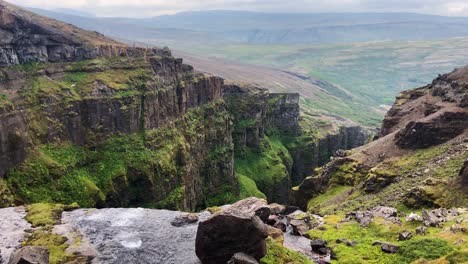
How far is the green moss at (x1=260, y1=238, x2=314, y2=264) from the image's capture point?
1634 inches

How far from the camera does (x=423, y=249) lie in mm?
42094

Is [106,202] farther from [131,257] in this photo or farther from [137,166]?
[131,257]

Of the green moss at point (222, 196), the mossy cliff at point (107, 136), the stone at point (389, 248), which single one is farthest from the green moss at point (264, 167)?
the stone at point (389, 248)

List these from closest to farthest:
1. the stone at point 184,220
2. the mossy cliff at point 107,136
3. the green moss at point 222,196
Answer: the stone at point 184,220 → the mossy cliff at point 107,136 → the green moss at point 222,196

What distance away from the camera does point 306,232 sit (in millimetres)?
56531

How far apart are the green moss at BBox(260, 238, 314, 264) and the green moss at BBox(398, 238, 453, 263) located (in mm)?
9053

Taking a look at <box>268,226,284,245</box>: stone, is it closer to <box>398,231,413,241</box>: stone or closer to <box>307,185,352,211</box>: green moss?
<box>398,231,413,241</box>: stone

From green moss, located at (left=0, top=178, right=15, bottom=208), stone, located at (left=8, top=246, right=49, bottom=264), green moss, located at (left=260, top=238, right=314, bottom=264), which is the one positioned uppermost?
stone, located at (left=8, top=246, right=49, bottom=264)

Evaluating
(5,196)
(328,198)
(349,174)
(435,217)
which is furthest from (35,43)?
(435,217)

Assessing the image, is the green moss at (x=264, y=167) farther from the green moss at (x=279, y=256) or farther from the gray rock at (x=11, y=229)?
the green moss at (x=279, y=256)

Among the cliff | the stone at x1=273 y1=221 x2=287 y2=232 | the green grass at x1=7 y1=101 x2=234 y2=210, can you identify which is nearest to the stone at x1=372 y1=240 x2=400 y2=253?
the stone at x1=273 y1=221 x2=287 y2=232

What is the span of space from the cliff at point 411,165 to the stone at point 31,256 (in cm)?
4685

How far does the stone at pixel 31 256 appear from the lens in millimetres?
37350

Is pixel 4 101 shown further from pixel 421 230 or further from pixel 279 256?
pixel 421 230
